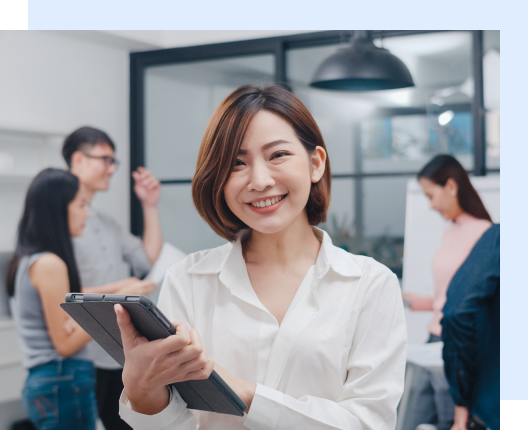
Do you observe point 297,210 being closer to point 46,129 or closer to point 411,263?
point 411,263

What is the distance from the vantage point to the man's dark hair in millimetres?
3182

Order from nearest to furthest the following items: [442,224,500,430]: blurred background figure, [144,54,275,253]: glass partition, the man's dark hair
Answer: [442,224,500,430]: blurred background figure
the man's dark hair
[144,54,275,253]: glass partition

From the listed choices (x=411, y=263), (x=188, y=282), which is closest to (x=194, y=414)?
(x=188, y=282)

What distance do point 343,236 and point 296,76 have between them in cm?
103

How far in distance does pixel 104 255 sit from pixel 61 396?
2.68 feet

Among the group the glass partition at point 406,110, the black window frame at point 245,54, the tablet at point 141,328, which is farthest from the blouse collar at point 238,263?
the glass partition at point 406,110

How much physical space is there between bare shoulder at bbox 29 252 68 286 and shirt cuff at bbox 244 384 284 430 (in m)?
2.08

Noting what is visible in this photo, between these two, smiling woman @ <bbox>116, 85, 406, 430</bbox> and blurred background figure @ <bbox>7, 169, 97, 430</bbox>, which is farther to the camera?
blurred background figure @ <bbox>7, 169, 97, 430</bbox>

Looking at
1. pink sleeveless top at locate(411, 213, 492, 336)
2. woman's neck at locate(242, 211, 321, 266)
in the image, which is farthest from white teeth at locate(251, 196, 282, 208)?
pink sleeveless top at locate(411, 213, 492, 336)

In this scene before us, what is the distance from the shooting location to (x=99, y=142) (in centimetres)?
328

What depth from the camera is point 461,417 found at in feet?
8.91

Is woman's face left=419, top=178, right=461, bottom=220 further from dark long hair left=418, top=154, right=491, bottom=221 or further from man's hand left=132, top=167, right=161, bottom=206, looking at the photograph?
man's hand left=132, top=167, right=161, bottom=206

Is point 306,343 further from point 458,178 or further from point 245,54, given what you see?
point 245,54

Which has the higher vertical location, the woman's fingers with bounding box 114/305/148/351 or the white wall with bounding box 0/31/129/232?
the white wall with bounding box 0/31/129/232
